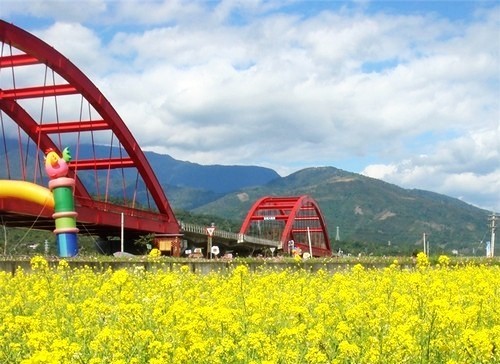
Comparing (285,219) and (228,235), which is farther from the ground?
(285,219)

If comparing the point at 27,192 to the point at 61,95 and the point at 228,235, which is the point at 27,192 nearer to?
the point at 61,95

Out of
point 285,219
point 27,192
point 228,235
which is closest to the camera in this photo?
point 27,192

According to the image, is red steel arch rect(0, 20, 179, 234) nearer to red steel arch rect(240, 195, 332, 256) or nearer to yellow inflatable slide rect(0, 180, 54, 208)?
yellow inflatable slide rect(0, 180, 54, 208)

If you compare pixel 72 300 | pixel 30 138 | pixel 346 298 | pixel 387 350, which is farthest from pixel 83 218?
pixel 387 350

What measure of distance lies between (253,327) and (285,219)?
66188 millimetres

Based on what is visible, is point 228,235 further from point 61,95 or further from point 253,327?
point 253,327

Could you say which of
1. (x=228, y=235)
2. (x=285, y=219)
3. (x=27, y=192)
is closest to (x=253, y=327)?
(x=27, y=192)

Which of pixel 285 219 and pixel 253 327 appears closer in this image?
pixel 253 327

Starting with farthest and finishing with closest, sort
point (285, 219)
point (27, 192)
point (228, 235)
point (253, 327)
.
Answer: point (285, 219) < point (228, 235) < point (27, 192) < point (253, 327)

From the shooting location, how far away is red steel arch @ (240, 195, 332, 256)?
68.9 metres

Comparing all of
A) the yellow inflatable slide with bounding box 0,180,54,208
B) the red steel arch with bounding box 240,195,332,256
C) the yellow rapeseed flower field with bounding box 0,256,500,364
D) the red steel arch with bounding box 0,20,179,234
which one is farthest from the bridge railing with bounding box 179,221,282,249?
the yellow rapeseed flower field with bounding box 0,256,500,364

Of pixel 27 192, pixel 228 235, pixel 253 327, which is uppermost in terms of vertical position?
pixel 27 192

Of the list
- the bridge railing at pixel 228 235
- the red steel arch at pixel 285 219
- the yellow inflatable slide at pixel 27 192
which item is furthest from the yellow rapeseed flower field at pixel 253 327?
the red steel arch at pixel 285 219

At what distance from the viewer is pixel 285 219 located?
71.9 m
